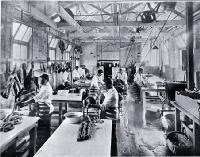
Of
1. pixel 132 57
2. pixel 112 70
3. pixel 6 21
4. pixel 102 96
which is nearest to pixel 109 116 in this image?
pixel 102 96

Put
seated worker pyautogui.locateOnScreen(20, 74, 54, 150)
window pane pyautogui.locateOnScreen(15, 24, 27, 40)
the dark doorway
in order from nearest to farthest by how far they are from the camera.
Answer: seated worker pyautogui.locateOnScreen(20, 74, 54, 150) < window pane pyautogui.locateOnScreen(15, 24, 27, 40) < the dark doorway

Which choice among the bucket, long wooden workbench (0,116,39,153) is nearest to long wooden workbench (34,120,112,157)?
long wooden workbench (0,116,39,153)

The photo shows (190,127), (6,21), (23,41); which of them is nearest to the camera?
(190,127)

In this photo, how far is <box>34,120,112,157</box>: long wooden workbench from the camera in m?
1.95

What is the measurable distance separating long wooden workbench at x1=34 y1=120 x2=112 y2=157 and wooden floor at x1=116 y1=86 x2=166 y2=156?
5.21 ft

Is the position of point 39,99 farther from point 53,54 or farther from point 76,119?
point 53,54

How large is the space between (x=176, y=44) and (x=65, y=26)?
6.86 m

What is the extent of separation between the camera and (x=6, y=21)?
12.9 feet

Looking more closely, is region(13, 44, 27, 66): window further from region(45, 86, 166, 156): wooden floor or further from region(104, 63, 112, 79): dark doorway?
region(104, 63, 112, 79): dark doorway

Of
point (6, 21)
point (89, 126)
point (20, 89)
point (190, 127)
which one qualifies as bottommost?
point (190, 127)

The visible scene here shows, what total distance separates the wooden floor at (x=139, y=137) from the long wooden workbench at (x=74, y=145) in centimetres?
159

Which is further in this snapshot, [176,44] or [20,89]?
[176,44]

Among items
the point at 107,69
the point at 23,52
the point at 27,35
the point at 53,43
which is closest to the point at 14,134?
the point at 23,52

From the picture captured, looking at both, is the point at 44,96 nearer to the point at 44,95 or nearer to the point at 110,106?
the point at 44,95
